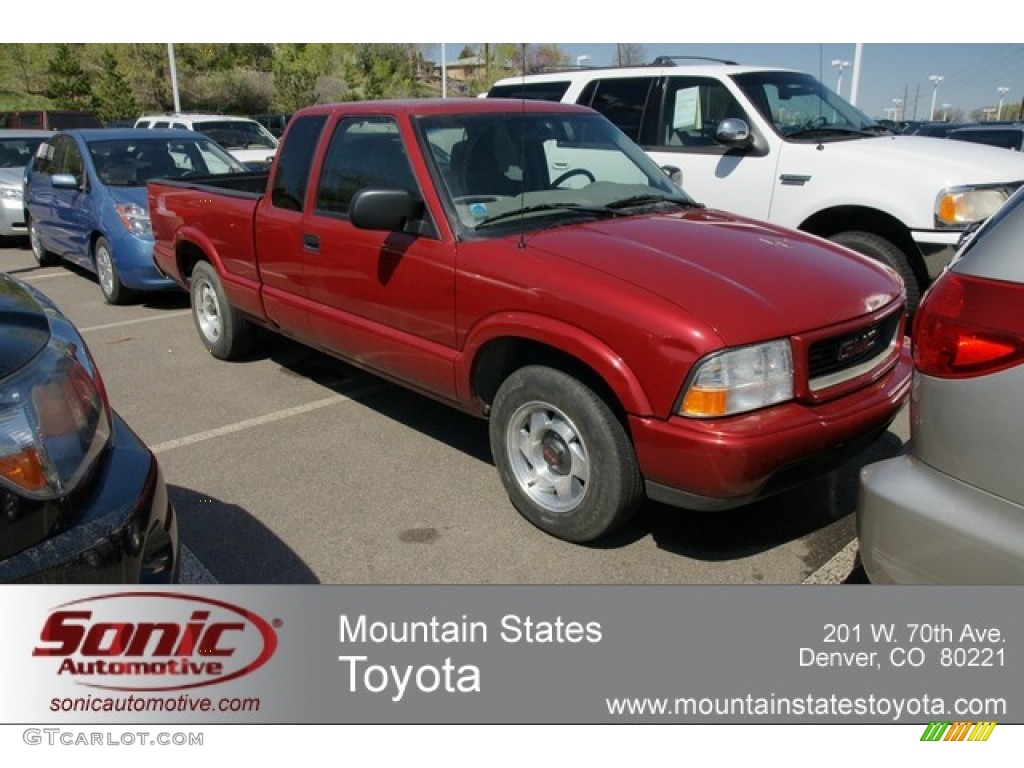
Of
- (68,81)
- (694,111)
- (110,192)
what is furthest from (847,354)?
(68,81)

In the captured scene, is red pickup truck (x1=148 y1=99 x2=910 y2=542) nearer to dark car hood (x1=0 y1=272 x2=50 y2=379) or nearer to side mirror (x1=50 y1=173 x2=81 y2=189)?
dark car hood (x1=0 y1=272 x2=50 y2=379)

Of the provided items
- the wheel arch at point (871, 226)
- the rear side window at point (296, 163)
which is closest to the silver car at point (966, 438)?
the rear side window at point (296, 163)

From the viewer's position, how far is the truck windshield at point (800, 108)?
6.59 meters

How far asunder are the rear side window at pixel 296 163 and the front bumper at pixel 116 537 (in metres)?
2.68

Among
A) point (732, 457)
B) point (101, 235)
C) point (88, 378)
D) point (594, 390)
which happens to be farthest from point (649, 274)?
point (101, 235)

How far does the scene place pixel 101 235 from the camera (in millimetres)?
8094

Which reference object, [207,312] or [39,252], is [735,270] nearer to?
[207,312]

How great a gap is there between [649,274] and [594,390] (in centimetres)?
50

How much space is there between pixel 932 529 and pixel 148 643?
210 cm

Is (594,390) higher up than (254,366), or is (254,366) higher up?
(594,390)

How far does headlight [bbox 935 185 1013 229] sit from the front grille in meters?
2.56

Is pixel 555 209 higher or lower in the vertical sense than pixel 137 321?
higher

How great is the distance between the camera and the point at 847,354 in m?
3.26

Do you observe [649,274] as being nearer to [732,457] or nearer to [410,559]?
[732,457]
